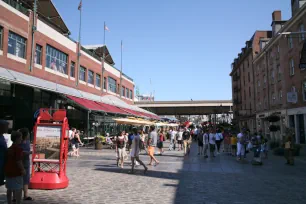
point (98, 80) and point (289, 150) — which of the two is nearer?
point (289, 150)

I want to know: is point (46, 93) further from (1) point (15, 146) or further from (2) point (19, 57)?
(1) point (15, 146)

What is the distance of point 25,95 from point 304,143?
87.0ft

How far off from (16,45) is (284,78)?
2779 cm

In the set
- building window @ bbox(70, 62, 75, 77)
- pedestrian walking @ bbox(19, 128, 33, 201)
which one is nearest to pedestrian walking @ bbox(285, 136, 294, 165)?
pedestrian walking @ bbox(19, 128, 33, 201)

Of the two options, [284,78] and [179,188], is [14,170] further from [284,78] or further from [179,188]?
[284,78]

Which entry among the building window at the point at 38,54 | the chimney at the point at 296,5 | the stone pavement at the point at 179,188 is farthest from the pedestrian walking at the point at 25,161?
the chimney at the point at 296,5

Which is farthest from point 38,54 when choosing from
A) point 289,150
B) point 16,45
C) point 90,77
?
point 289,150

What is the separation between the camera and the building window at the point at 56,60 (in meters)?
25.0

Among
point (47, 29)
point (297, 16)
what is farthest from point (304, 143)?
point (47, 29)

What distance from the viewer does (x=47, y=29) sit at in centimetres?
2442

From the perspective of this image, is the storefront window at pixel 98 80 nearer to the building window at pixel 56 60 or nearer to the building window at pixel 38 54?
the building window at pixel 56 60

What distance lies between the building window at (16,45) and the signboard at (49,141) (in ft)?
48.5

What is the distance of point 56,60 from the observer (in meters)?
A: 26.4

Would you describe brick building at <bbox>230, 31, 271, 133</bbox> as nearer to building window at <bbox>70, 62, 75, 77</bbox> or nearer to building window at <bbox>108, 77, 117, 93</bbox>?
building window at <bbox>108, 77, 117, 93</bbox>
